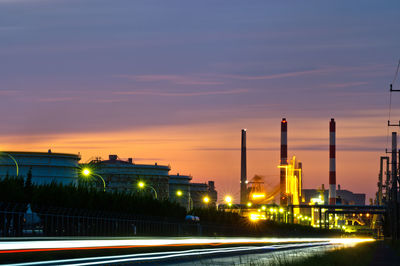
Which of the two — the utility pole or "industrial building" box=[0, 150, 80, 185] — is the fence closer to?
the utility pole

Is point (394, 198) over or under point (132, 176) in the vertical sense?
under

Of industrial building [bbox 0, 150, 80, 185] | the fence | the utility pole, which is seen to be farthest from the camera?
industrial building [bbox 0, 150, 80, 185]

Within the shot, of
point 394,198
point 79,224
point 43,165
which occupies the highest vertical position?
point 43,165

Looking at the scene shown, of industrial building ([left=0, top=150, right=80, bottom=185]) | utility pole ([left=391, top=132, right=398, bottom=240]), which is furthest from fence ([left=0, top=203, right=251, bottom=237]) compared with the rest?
industrial building ([left=0, top=150, right=80, bottom=185])

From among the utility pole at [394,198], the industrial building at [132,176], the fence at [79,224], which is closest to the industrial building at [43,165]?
the fence at [79,224]

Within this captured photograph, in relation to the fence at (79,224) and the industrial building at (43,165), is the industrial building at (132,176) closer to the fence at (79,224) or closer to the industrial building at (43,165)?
the industrial building at (43,165)

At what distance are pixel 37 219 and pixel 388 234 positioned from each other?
9900 centimetres

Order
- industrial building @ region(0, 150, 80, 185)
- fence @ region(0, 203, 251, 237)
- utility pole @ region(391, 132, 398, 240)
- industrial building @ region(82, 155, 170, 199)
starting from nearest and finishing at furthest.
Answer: fence @ region(0, 203, 251, 237) < utility pole @ region(391, 132, 398, 240) < industrial building @ region(0, 150, 80, 185) < industrial building @ region(82, 155, 170, 199)

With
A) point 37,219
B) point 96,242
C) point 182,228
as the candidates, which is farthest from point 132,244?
point 182,228

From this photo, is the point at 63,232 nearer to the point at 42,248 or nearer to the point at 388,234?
the point at 42,248

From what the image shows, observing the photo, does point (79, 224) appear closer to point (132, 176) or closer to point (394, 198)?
point (394, 198)

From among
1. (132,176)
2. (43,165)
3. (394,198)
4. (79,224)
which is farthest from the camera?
(132,176)

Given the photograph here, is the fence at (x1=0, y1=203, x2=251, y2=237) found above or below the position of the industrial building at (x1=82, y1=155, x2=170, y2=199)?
below

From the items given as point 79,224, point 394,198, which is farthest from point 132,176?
point 79,224
